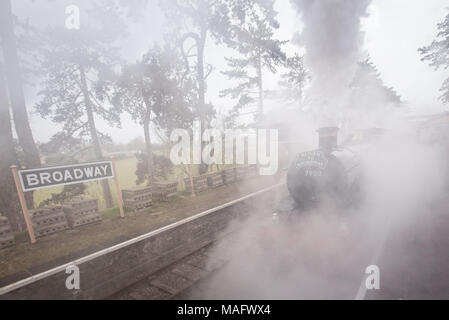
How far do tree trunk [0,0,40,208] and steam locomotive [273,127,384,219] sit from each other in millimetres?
8823

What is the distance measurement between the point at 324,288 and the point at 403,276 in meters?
1.62

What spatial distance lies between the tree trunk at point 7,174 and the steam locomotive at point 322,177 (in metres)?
8.39

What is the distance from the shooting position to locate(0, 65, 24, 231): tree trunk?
23.8ft

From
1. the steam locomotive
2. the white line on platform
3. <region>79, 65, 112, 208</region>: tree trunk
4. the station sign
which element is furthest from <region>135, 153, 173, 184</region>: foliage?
the steam locomotive

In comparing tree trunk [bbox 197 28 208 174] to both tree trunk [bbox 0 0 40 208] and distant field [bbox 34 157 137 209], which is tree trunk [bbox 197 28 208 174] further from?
tree trunk [bbox 0 0 40 208]

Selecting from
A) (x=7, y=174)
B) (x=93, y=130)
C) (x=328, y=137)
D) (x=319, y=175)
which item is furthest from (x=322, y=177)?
(x=93, y=130)

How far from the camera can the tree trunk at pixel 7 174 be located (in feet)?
23.8

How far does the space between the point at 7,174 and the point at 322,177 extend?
962 cm

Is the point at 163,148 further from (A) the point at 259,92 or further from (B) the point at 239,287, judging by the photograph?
(B) the point at 239,287

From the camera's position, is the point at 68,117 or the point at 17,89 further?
the point at 68,117

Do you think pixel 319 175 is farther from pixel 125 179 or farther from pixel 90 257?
pixel 125 179

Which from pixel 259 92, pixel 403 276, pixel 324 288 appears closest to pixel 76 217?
pixel 324 288

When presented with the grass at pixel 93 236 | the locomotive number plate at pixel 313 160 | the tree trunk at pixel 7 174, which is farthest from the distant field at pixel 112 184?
the locomotive number plate at pixel 313 160

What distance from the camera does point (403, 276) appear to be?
4.18 meters
